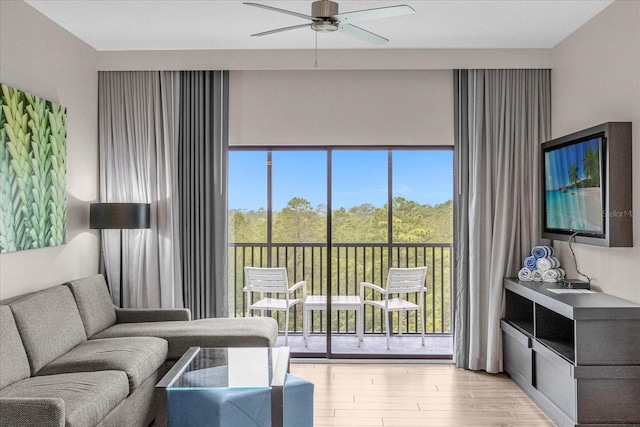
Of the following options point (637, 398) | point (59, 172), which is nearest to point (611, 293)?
point (637, 398)

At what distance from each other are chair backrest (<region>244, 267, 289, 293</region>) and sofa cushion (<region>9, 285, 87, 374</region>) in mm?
1795

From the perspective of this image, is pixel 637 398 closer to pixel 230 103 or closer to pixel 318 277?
pixel 318 277

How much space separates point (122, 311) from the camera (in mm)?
4641

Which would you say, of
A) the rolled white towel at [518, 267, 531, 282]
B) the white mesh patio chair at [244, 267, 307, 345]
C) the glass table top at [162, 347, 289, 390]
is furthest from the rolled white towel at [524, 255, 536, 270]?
the glass table top at [162, 347, 289, 390]

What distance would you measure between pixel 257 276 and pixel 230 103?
1727 mm

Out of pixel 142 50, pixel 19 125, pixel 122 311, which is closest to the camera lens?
pixel 19 125

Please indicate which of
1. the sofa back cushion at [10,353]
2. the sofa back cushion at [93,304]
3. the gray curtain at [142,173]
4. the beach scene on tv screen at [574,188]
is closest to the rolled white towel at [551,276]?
the beach scene on tv screen at [574,188]

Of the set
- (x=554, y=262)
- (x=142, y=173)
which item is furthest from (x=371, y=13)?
(x=142, y=173)

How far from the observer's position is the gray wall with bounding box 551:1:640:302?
3586mm

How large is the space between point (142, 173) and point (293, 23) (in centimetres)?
204

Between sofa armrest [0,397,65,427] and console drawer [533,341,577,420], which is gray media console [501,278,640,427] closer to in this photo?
console drawer [533,341,577,420]

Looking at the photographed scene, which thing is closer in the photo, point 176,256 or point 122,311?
point 122,311

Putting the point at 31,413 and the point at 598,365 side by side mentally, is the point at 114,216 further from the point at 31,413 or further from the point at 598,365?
the point at 598,365

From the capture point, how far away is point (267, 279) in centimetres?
535
